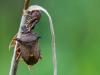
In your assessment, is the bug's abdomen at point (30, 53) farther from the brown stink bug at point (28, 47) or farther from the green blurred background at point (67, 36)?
the green blurred background at point (67, 36)

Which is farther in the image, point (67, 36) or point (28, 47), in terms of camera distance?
point (67, 36)

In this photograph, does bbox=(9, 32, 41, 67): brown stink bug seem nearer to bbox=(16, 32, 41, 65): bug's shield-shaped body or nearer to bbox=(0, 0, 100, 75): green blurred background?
bbox=(16, 32, 41, 65): bug's shield-shaped body

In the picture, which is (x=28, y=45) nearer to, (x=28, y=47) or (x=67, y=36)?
(x=28, y=47)

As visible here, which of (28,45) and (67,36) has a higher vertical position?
(67,36)

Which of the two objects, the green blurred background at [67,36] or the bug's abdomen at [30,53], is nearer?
the bug's abdomen at [30,53]

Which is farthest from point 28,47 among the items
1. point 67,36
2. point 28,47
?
point 67,36

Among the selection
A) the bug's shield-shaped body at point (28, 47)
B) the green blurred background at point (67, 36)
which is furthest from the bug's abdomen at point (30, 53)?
the green blurred background at point (67, 36)

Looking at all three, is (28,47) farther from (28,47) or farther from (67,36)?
(67,36)
